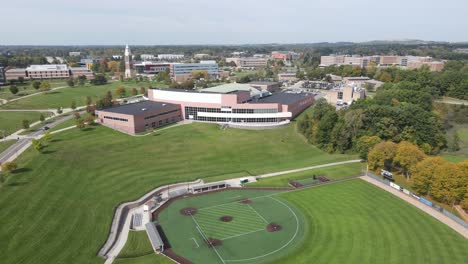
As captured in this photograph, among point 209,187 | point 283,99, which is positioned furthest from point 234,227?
point 283,99

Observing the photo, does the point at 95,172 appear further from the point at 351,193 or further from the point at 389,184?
the point at 389,184

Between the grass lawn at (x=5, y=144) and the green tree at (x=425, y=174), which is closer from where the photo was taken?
the green tree at (x=425, y=174)

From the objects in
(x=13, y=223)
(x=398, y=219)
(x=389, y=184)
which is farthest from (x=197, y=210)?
(x=389, y=184)

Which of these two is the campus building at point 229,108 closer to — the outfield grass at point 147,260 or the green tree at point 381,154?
the green tree at point 381,154

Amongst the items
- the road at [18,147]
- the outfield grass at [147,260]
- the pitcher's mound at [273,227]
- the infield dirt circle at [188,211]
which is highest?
the road at [18,147]

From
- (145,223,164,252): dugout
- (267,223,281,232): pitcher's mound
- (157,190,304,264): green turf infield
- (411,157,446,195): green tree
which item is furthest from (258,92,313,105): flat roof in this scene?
(145,223,164,252): dugout

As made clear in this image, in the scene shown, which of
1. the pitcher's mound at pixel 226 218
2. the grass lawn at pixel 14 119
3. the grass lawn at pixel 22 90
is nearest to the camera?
the pitcher's mound at pixel 226 218

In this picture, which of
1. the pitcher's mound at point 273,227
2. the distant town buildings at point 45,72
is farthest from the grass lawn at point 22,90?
the pitcher's mound at point 273,227

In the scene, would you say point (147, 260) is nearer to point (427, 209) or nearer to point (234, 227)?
point (234, 227)
